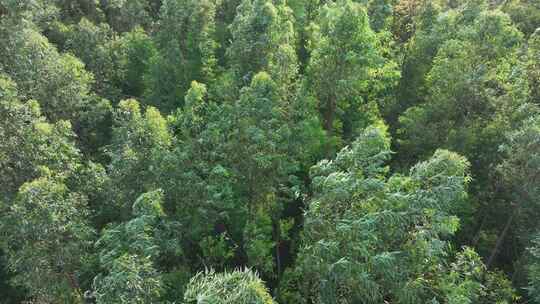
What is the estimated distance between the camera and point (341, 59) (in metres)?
22.5

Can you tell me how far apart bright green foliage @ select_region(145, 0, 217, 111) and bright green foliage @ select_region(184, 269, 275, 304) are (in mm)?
18848

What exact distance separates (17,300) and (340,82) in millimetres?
20466

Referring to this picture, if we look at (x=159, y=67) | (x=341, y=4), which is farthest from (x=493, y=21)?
(x=159, y=67)

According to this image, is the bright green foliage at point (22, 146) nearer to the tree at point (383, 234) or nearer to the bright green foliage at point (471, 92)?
the tree at point (383, 234)

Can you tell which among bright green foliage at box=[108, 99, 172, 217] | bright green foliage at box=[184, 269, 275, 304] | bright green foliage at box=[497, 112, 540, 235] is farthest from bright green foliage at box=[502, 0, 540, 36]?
bright green foliage at box=[184, 269, 275, 304]

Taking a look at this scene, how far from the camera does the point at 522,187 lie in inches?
777

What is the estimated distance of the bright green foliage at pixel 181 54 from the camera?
29053 millimetres

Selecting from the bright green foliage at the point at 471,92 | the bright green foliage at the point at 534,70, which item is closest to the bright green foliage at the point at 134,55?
the bright green foliage at the point at 471,92

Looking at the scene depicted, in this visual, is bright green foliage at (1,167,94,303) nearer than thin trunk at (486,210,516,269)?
Yes

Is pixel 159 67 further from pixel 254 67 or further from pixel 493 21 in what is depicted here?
pixel 493 21

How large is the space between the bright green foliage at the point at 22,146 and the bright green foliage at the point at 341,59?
42.0 ft

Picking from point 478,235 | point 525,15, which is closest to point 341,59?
point 478,235

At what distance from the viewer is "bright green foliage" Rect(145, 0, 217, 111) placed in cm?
2905

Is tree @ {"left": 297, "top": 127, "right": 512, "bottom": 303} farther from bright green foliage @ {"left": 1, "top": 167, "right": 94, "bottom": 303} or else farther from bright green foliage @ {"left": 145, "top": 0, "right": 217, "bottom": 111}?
bright green foliage @ {"left": 145, "top": 0, "right": 217, "bottom": 111}
